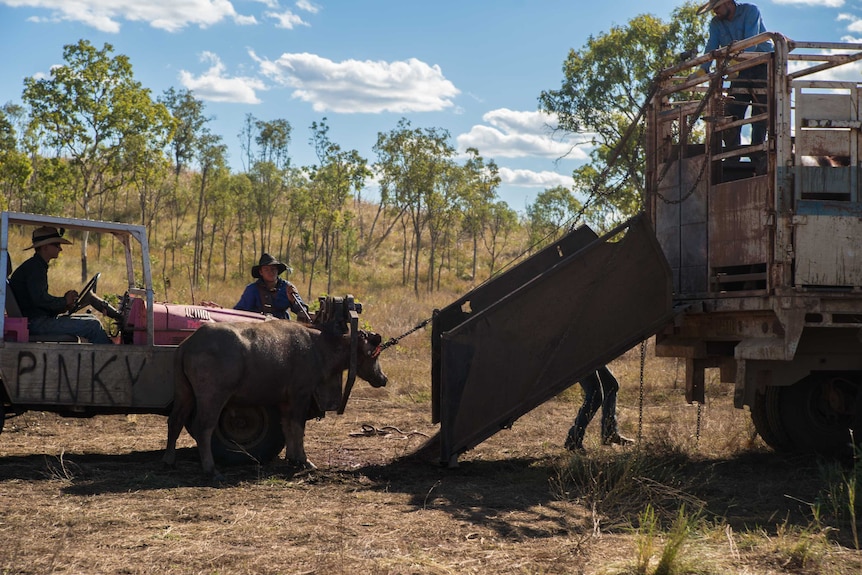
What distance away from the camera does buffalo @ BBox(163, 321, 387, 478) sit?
24.7 feet

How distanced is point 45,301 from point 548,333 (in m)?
4.44

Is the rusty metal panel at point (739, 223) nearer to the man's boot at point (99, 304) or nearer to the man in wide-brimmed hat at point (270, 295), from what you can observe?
the man in wide-brimmed hat at point (270, 295)

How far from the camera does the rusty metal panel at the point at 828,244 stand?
744cm

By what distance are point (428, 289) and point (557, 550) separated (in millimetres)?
31278

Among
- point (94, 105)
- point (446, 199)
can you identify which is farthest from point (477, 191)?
point (94, 105)

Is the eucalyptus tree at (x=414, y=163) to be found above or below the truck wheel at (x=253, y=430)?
above

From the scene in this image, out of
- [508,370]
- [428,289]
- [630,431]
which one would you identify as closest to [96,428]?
[508,370]

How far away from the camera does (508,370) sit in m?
7.80

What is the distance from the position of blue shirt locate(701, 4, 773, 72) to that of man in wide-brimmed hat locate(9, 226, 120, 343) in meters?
6.59

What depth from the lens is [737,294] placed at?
7852 millimetres

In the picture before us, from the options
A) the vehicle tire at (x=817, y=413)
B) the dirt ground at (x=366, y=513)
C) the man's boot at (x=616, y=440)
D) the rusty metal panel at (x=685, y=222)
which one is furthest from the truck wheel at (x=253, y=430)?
the vehicle tire at (x=817, y=413)

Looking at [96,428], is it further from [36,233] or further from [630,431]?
[630,431]

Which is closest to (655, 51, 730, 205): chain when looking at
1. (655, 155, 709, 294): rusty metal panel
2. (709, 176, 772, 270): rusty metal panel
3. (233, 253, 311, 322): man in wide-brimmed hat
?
(655, 155, 709, 294): rusty metal panel

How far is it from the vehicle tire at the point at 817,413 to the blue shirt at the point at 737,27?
135 inches
